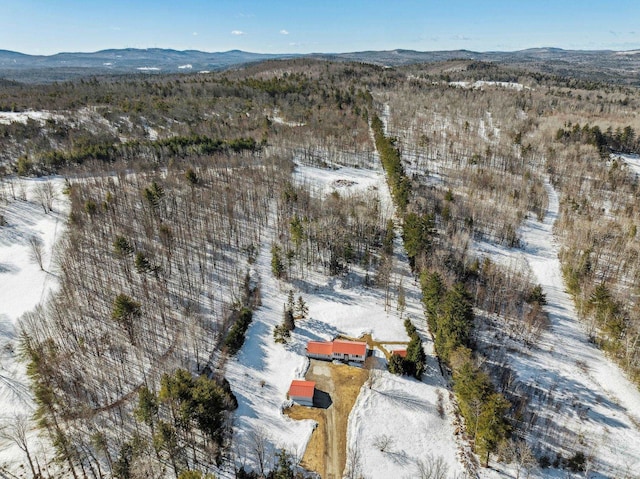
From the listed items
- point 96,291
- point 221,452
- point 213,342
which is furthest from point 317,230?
point 221,452

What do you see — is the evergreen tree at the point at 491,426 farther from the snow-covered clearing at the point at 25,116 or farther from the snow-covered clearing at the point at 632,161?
the snow-covered clearing at the point at 25,116

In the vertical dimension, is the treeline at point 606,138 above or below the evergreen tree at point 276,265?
above

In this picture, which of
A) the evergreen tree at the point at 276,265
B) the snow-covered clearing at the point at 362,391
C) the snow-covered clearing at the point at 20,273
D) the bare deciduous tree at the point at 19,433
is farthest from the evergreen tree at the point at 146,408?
the evergreen tree at the point at 276,265

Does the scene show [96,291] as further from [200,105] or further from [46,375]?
[200,105]

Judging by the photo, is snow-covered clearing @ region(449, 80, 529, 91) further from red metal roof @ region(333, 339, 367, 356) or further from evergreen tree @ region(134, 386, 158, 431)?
evergreen tree @ region(134, 386, 158, 431)

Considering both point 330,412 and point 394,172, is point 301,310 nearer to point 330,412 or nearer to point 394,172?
point 330,412
